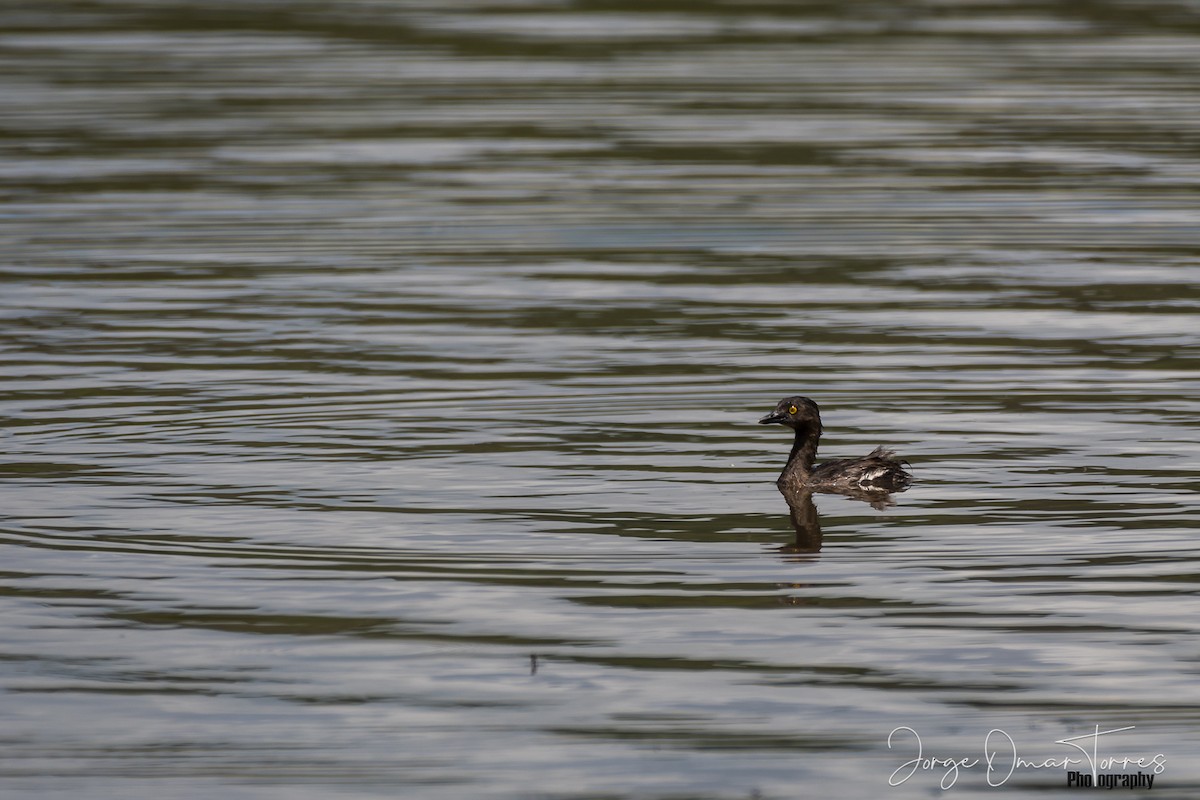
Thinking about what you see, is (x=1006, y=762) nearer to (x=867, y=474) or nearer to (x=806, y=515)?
(x=806, y=515)

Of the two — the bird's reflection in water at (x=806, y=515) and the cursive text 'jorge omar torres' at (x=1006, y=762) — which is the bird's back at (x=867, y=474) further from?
the cursive text 'jorge omar torres' at (x=1006, y=762)

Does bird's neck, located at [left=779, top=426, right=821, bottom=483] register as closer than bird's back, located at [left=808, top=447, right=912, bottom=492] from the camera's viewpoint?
No

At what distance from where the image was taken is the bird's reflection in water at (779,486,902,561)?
36.2 ft

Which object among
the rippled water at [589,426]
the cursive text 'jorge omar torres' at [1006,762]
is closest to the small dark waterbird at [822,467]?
the rippled water at [589,426]

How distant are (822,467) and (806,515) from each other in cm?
63

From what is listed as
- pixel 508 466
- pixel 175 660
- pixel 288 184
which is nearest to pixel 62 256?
pixel 288 184

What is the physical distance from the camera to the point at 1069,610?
981 centimetres

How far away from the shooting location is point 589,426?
13.5 metres

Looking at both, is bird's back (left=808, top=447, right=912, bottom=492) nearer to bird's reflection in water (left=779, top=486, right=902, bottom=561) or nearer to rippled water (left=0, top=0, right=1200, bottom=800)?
bird's reflection in water (left=779, top=486, right=902, bottom=561)

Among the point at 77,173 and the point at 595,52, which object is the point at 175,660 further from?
the point at 595,52

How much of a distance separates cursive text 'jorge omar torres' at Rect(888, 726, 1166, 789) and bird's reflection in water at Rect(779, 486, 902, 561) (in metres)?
2.61

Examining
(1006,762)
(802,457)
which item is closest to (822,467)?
(802,457)

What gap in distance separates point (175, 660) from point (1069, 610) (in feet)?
12.6

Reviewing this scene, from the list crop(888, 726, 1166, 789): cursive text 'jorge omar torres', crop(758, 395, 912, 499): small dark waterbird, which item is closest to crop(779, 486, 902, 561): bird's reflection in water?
crop(758, 395, 912, 499): small dark waterbird
